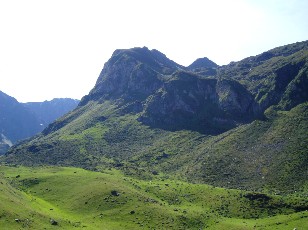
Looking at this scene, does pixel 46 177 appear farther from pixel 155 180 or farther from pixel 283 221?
pixel 283 221

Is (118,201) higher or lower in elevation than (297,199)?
higher

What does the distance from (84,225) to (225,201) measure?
58829 millimetres

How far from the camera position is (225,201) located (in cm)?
15475

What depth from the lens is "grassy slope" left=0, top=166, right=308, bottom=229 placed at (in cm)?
12644

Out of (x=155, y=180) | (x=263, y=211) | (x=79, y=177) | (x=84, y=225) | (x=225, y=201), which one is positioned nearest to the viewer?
(x=84, y=225)

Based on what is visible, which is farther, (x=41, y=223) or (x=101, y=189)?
(x=101, y=189)

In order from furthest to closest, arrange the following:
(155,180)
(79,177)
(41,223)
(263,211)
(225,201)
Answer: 1. (155,180)
2. (79,177)
3. (225,201)
4. (263,211)
5. (41,223)

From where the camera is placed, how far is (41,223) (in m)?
119

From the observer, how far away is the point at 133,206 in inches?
5719

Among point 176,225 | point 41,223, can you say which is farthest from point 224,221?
point 41,223

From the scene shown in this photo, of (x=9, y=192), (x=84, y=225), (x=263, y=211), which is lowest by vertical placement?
(x=263, y=211)

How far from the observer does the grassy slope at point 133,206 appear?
126438 millimetres

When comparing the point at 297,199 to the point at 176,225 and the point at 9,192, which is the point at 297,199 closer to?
the point at 176,225

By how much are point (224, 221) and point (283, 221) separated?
19.5 meters
